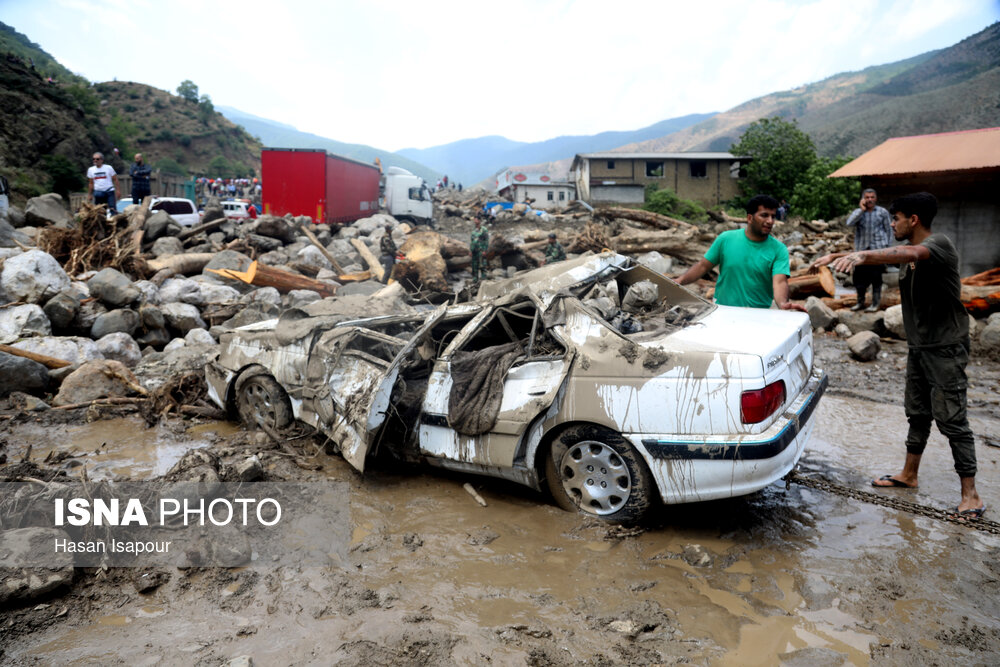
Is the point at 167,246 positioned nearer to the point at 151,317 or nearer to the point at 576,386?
the point at 151,317

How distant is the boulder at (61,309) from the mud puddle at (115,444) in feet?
8.03

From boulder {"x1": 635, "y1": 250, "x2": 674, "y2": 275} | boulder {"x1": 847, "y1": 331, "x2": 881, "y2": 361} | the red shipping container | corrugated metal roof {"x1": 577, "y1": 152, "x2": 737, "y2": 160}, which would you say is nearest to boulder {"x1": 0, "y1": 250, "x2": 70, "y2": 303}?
boulder {"x1": 635, "y1": 250, "x2": 674, "y2": 275}

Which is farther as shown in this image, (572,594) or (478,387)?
(478,387)

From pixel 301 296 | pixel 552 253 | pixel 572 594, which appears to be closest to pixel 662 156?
pixel 552 253

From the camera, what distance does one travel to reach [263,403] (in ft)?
17.9

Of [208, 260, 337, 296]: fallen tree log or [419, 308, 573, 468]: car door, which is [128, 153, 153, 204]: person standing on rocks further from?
[419, 308, 573, 468]: car door

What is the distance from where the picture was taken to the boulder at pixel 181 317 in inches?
339

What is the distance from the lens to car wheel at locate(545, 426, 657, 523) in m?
3.46

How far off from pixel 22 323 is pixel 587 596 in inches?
304

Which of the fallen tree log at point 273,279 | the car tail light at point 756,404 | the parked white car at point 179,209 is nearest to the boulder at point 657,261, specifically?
the fallen tree log at point 273,279

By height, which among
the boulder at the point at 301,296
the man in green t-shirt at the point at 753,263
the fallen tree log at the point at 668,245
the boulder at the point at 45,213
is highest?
the boulder at the point at 45,213

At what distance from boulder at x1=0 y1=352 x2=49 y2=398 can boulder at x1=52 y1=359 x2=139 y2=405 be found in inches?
12.8

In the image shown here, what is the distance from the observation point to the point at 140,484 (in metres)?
4.00

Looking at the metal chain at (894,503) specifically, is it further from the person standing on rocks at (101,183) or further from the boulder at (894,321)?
the person standing on rocks at (101,183)
